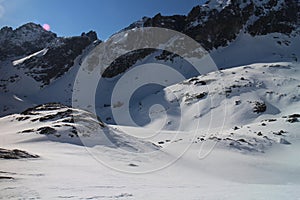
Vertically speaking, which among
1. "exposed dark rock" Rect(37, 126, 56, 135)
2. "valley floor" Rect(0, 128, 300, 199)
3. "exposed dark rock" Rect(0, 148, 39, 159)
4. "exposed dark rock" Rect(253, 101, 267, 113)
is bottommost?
"valley floor" Rect(0, 128, 300, 199)

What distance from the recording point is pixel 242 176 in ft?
62.5

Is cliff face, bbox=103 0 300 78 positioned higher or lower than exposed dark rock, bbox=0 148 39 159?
higher

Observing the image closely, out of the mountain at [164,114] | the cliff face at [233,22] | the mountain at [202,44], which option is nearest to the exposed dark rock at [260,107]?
the mountain at [164,114]

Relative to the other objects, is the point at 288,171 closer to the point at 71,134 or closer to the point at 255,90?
the point at 71,134

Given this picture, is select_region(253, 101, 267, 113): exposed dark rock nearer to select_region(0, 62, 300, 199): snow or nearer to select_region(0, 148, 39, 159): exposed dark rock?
select_region(0, 62, 300, 199): snow

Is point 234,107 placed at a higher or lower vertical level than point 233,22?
lower

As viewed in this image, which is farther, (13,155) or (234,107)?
(234,107)

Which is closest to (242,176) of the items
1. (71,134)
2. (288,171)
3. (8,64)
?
(288,171)

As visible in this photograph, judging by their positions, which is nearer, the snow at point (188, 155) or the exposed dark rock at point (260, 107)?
the snow at point (188, 155)

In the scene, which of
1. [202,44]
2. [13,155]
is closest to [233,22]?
[202,44]

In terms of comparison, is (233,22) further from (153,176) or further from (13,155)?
(13,155)

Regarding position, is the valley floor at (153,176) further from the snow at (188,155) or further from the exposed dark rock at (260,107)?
the exposed dark rock at (260,107)

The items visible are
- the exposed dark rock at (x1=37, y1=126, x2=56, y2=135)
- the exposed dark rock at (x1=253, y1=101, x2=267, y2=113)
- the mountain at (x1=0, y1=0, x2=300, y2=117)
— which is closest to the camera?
the exposed dark rock at (x1=37, y1=126, x2=56, y2=135)

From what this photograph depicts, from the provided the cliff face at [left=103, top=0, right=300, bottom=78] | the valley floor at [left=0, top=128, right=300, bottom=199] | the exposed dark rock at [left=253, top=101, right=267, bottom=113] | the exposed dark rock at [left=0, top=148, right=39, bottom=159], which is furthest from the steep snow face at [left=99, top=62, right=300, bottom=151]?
the cliff face at [left=103, top=0, right=300, bottom=78]
